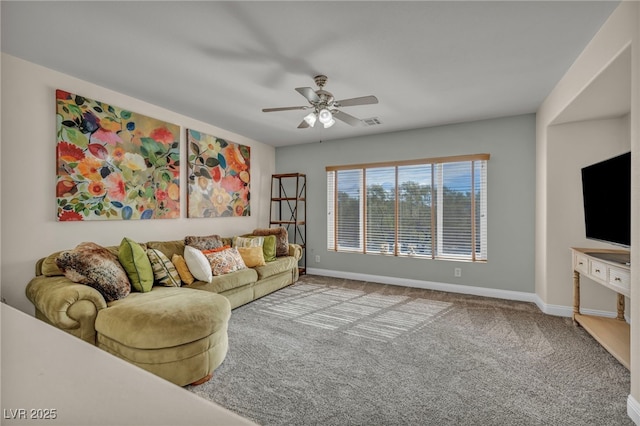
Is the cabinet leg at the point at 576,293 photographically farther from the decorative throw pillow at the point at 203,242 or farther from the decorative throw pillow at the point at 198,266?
the decorative throw pillow at the point at 203,242

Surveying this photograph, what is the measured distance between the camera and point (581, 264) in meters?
2.95

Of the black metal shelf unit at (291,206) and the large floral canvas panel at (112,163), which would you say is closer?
the large floral canvas panel at (112,163)

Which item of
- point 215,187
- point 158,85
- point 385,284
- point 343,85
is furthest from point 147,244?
point 385,284

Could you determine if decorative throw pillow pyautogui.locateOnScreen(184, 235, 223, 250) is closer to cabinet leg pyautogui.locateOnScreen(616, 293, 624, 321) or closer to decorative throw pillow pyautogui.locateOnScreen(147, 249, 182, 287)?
decorative throw pillow pyautogui.locateOnScreen(147, 249, 182, 287)

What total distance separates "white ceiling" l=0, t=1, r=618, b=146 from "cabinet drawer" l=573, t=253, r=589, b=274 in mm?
1831

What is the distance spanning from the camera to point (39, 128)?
277 cm

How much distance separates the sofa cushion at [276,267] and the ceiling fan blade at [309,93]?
242cm

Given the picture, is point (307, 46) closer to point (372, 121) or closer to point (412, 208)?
point (372, 121)

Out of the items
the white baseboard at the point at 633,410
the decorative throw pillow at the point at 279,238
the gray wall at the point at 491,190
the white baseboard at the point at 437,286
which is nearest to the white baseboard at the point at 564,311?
the white baseboard at the point at 437,286

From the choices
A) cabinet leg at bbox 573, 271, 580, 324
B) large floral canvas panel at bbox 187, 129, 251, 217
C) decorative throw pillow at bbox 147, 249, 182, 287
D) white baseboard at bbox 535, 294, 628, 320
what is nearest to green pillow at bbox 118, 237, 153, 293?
decorative throw pillow at bbox 147, 249, 182, 287

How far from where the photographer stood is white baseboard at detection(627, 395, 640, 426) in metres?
1.72

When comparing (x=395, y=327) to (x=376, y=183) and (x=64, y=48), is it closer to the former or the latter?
(x=376, y=183)

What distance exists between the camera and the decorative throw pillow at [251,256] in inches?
165

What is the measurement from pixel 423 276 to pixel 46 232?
15.8 feet
